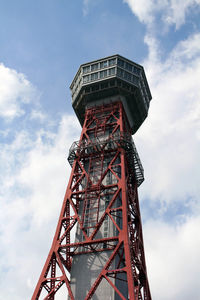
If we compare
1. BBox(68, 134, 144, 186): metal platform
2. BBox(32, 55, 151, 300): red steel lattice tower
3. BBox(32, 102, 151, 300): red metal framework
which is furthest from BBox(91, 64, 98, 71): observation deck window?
BBox(68, 134, 144, 186): metal platform

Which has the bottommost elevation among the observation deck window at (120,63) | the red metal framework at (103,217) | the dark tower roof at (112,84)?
the red metal framework at (103,217)

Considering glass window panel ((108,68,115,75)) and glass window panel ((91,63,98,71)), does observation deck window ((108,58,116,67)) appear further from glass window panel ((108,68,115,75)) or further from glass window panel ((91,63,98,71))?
glass window panel ((91,63,98,71))

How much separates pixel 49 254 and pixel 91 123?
22.6 meters

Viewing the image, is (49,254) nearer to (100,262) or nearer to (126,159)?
(100,262)

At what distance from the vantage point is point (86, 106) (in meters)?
54.8

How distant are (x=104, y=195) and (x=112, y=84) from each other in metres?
20.0

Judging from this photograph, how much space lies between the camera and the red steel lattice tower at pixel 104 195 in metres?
34.7

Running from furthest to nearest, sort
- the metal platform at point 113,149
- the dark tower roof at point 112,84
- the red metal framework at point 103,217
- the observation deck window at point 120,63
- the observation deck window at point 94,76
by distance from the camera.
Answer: the observation deck window at point 120,63
the observation deck window at point 94,76
the dark tower roof at point 112,84
the metal platform at point 113,149
the red metal framework at point 103,217

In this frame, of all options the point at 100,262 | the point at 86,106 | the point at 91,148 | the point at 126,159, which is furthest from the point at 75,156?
the point at 100,262

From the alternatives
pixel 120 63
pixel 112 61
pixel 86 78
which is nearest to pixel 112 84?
pixel 120 63

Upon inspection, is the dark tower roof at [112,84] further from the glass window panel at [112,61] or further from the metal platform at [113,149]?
the metal platform at [113,149]

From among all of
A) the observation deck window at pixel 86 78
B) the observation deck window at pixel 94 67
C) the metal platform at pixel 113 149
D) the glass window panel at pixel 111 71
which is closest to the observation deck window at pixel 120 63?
the glass window panel at pixel 111 71

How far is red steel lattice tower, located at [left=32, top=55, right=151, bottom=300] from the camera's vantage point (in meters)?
34.7

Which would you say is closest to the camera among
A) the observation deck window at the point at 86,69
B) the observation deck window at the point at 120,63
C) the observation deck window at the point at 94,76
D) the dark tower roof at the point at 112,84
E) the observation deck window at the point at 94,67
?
the dark tower roof at the point at 112,84
